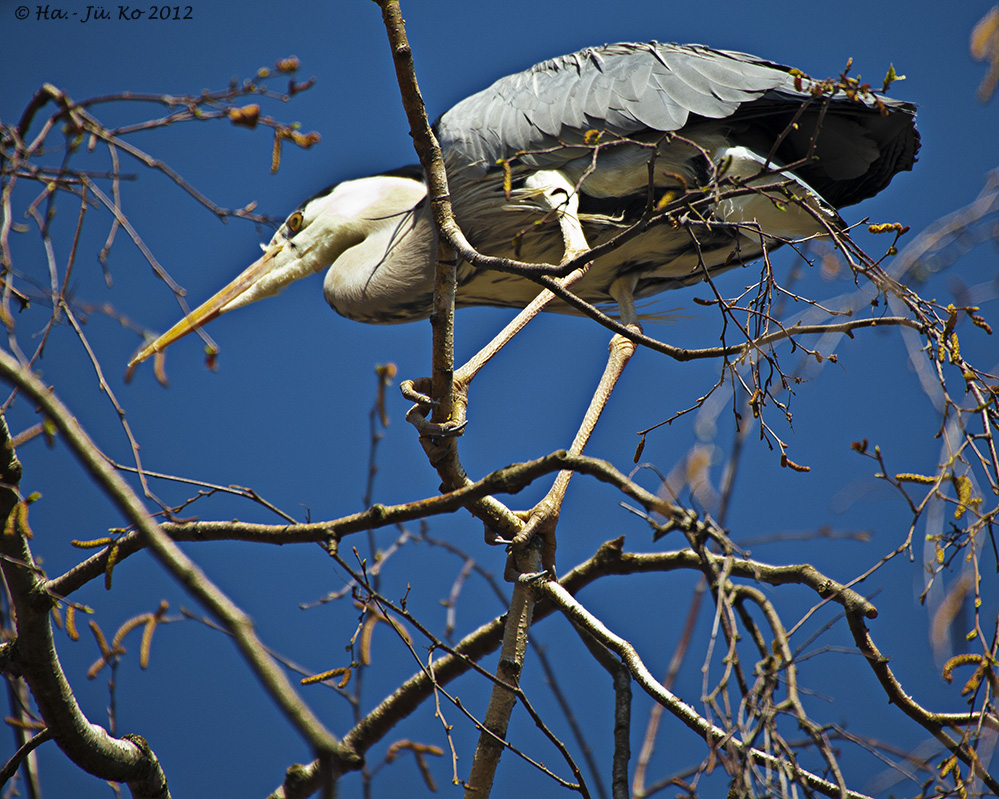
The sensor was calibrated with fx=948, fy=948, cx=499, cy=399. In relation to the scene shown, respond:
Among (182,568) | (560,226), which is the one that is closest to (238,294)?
(560,226)

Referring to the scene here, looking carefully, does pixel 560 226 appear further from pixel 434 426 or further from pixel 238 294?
pixel 238 294

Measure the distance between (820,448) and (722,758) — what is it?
9.85m

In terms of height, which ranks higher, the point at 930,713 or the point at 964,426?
the point at 964,426

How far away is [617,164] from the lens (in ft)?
10.6

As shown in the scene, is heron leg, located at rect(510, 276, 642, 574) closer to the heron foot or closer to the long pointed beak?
the heron foot

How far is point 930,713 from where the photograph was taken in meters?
1.86

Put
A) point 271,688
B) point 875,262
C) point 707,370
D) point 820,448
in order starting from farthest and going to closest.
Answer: point 820,448 → point 707,370 → point 875,262 → point 271,688

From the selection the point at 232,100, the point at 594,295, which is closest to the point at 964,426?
the point at 232,100

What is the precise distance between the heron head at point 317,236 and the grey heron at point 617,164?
0.78ft

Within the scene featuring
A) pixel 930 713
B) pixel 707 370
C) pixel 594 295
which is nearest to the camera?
pixel 930 713

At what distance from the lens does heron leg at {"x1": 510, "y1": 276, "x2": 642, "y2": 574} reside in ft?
8.59

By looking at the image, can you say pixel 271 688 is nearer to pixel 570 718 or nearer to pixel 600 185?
pixel 570 718

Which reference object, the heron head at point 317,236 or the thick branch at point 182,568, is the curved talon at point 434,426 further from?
the heron head at point 317,236

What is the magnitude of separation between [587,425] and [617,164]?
91 cm
